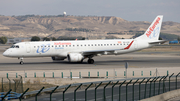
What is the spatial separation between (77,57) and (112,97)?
28.9 meters

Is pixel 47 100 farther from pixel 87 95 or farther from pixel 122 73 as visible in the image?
pixel 122 73

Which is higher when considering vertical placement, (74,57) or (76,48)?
(76,48)

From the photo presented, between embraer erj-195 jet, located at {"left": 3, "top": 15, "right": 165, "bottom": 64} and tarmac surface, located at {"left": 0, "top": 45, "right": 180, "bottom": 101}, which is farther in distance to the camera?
embraer erj-195 jet, located at {"left": 3, "top": 15, "right": 165, "bottom": 64}

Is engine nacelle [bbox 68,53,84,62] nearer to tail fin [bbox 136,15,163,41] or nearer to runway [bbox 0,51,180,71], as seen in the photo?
runway [bbox 0,51,180,71]

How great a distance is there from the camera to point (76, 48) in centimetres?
4638

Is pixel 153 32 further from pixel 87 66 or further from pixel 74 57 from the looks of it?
pixel 74 57

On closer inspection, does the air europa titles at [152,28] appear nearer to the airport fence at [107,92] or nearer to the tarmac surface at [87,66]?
the tarmac surface at [87,66]

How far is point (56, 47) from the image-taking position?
45.1 metres

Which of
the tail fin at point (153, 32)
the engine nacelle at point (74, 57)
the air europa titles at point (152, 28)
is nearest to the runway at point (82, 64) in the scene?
the engine nacelle at point (74, 57)

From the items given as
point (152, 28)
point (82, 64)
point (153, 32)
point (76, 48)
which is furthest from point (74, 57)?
point (152, 28)

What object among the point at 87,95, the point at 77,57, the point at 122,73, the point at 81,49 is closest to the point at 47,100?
the point at 87,95

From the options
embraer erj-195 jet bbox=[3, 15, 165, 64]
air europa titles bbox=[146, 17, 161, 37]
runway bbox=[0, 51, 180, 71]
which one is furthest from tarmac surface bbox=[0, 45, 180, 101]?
air europa titles bbox=[146, 17, 161, 37]

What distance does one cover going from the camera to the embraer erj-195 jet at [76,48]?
1722 inches

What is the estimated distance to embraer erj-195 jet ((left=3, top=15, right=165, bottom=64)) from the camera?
43.8 metres
